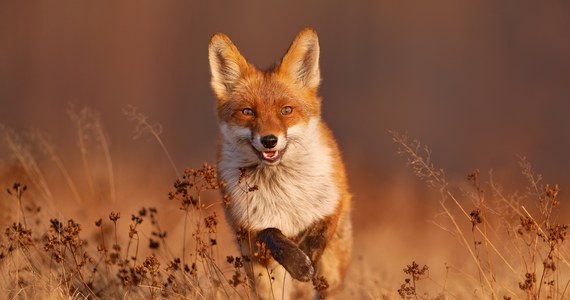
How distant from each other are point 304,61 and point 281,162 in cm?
86

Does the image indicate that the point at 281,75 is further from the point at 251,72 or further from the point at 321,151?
the point at 321,151

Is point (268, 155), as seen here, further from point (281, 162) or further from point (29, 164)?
point (29, 164)

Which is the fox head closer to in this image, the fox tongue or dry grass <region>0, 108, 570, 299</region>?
the fox tongue

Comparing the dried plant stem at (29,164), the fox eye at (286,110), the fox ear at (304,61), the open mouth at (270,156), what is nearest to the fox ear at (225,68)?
the fox ear at (304,61)

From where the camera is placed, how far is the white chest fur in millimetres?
5234

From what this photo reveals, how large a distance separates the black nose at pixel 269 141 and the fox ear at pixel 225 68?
883mm

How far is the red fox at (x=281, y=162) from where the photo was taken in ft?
17.0

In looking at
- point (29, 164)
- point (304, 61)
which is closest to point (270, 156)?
point (304, 61)

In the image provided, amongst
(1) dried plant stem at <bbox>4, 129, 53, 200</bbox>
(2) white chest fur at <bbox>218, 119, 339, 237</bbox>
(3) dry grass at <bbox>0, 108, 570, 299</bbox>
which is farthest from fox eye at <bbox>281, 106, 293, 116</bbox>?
(1) dried plant stem at <bbox>4, 129, 53, 200</bbox>

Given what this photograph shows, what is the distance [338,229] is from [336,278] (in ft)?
1.25

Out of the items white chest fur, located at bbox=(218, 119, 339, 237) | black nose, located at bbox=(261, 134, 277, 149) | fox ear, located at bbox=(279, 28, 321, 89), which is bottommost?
white chest fur, located at bbox=(218, 119, 339, 237)

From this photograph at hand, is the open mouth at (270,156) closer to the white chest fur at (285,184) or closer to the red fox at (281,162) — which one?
Answer: the red fox at (281,162)

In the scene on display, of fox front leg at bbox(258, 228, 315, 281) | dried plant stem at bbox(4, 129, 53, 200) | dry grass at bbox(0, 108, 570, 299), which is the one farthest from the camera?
dried plant stem at bbox(4, 129, 53, 200)

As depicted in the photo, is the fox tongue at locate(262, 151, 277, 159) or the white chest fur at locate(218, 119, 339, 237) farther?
the white chest fur at locate(218, 119, 339, 237)
